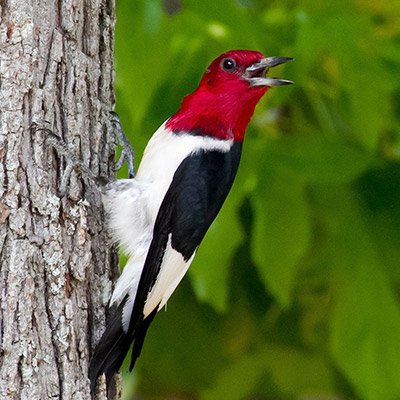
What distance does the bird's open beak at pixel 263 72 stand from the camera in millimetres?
3436

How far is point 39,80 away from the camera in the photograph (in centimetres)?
300

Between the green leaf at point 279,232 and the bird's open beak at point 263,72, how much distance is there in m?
0.38

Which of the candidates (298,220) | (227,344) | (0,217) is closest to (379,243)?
(298,220)

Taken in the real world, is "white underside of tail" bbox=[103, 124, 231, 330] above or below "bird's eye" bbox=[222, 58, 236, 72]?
below

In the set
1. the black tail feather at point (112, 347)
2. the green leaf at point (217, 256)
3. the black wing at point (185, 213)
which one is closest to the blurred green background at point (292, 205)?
A: the green leaf at point (217, 256)

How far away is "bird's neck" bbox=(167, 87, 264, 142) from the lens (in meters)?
3.54

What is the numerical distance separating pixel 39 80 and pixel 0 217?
41cm

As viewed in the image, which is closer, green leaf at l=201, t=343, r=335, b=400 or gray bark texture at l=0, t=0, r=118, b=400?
gray bark texture at l=0, t=0, r=118, b=400

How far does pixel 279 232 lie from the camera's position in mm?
3719

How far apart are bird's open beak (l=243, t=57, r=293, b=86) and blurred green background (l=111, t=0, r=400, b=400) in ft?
0.42

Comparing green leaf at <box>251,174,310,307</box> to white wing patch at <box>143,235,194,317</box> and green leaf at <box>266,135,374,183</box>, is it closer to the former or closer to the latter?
green leaf at <box>266,135,374,183</box>

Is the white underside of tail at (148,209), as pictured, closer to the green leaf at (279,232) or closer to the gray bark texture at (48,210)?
the gray bark texture at (48,210)

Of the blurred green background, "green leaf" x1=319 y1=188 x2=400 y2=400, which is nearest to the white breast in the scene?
the blurred green background

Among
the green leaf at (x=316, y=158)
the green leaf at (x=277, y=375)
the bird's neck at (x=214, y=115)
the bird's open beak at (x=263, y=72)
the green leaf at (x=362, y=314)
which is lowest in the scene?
the green leaf at (x=277, y=375)
